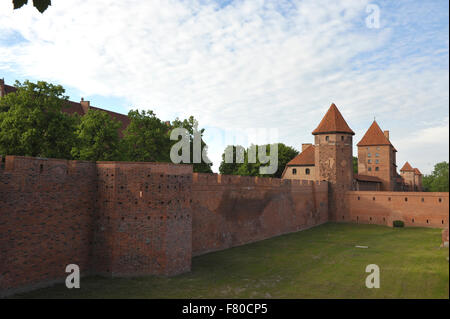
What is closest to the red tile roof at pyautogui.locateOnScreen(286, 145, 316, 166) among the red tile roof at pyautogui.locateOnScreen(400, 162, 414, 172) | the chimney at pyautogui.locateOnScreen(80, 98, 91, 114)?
the chimney at pyautogui.locateOnScreen(80, 98, 91, 114)

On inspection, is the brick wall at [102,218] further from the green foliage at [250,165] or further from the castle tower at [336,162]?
the green foliage at [250,165]

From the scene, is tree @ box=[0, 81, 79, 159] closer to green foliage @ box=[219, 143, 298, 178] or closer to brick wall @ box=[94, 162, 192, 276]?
brick wall @ box=[94, 162, 192, 276]

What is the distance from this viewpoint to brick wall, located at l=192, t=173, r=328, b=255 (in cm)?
1989

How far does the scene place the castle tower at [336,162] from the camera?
38.5 m

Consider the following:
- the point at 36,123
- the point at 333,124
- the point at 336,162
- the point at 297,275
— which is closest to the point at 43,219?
the point at 297,275

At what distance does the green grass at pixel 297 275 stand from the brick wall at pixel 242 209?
0.93 m

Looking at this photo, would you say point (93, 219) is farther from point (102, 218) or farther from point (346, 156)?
point (346, 156)

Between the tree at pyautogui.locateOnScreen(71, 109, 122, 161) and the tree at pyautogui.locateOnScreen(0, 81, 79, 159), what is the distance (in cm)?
206

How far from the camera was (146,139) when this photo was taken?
32906 mm

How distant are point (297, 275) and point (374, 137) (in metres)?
41.5
